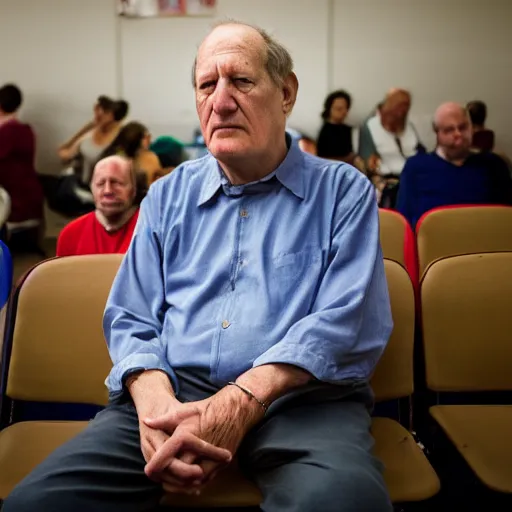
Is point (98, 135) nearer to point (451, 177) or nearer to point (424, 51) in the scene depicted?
point (424, 51)

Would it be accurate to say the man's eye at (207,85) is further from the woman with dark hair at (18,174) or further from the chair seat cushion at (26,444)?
the woman with dark hair at (18,174)

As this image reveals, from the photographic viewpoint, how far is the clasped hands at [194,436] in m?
1.19

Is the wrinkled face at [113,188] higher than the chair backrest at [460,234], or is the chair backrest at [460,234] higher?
the wrinkled face at [113,188]

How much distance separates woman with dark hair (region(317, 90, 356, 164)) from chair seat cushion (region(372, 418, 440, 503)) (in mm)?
4223

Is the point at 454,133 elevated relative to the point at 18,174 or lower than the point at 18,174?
elevated

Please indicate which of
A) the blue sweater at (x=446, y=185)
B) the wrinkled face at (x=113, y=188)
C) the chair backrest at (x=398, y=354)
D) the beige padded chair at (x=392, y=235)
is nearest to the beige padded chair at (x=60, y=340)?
the chair backrest at (x=398, y=354)

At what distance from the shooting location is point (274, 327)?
140 cm

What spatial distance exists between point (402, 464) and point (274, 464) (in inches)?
11.9

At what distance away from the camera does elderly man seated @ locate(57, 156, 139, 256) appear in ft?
8.54

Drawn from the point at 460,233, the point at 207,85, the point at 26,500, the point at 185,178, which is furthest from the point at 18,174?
the point at 26,500

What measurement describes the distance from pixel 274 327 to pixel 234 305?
0.10 meters

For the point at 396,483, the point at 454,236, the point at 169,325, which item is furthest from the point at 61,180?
the point at 396,483

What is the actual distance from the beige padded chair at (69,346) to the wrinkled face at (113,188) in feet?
2.95

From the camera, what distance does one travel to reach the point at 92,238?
2623 millimetres
